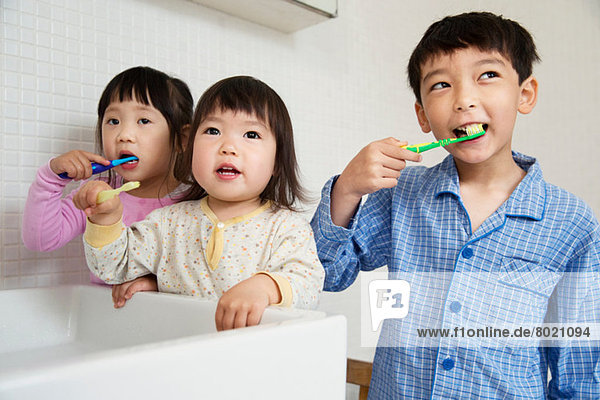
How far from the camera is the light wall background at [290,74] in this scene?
0.78m

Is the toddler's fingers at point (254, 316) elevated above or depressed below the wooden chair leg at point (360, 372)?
above

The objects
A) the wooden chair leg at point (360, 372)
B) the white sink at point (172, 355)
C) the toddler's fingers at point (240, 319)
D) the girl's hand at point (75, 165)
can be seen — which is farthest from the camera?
the wooden chair leg at point (360, 372)

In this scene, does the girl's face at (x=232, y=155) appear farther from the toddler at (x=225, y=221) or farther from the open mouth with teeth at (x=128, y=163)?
the open mouth with teeth at (x=128, y=163)

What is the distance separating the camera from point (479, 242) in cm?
70

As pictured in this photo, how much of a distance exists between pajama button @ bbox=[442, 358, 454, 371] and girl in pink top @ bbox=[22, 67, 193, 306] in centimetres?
41

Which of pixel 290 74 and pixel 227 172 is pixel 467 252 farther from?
pixel 290 74

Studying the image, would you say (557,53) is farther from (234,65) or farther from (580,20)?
(234,65)

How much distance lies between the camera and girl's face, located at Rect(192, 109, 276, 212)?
0.65m

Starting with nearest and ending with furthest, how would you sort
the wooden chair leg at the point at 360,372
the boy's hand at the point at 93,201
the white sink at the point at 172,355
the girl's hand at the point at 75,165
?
the white sink at the point at 172,355 < the boy's hand at the point at 93,201 < the girl's hand at the point at 75,165 < the wooden chair leg at the point at 360,372

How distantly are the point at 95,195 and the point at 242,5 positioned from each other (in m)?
0.64

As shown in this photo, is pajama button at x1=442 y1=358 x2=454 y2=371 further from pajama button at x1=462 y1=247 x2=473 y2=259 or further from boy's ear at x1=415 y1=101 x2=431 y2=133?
boy's ear at x1=415 y1=101 x2=431 y2=133

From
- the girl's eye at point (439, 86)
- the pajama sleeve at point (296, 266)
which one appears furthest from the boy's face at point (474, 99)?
the pajama sleeve at point (296, 266)

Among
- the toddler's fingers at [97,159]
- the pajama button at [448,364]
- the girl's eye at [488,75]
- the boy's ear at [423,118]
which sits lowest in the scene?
the pajama button at [448,364]

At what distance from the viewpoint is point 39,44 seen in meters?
Result: 0.80
